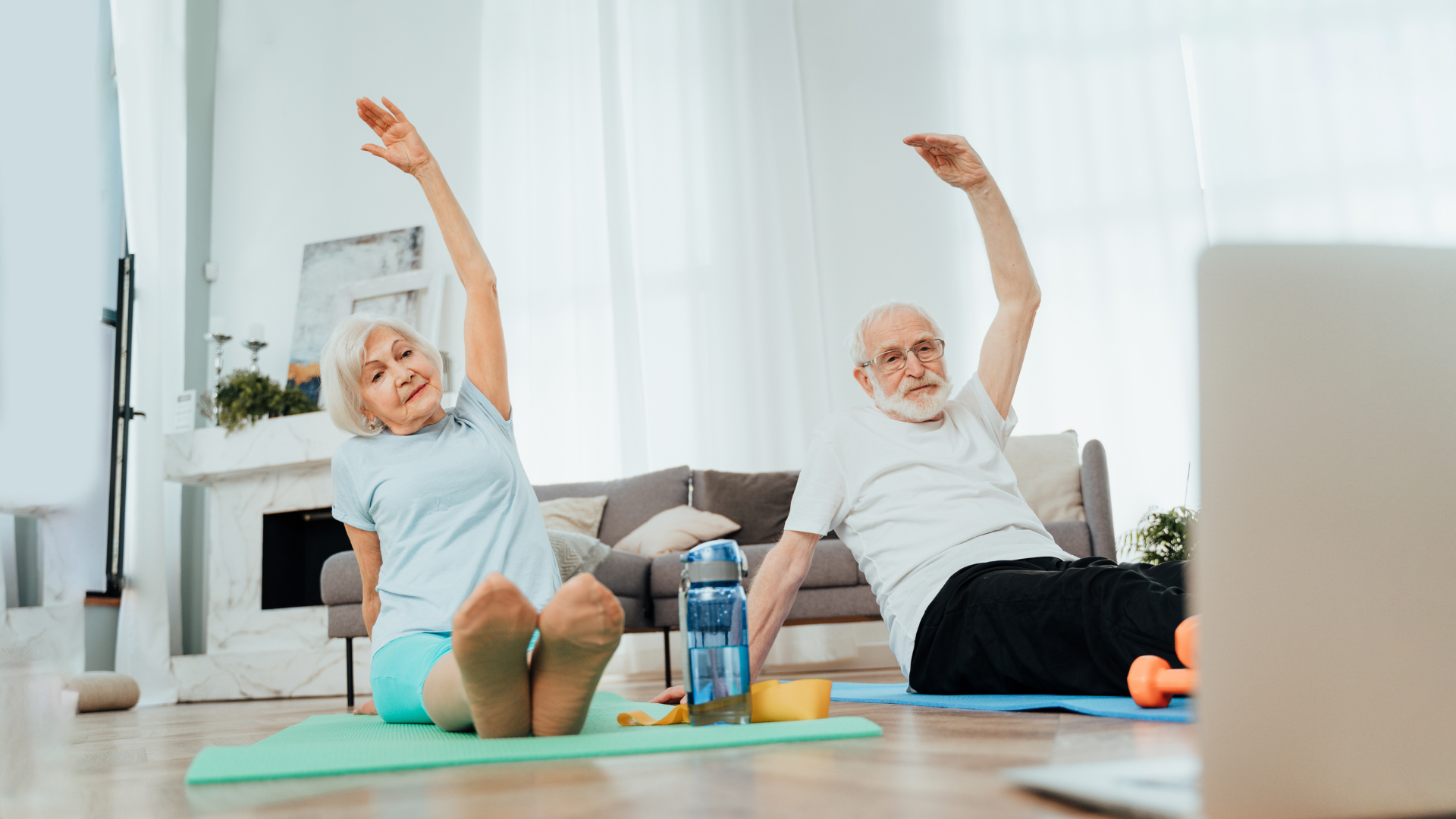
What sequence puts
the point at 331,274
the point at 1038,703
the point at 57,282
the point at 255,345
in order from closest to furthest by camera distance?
the point at 1038,703 → the point at 57,282 → the point at 255,345 → the point at 331,274

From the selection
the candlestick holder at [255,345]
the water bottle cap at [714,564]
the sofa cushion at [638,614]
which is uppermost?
the candlestick holder at [255,345]

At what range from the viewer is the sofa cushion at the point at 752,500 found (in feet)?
13.4

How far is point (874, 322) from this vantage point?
6.57 feet

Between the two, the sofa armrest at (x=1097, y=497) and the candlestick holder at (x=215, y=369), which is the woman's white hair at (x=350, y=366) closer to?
the sofa armrest at (x=1097, y=497)

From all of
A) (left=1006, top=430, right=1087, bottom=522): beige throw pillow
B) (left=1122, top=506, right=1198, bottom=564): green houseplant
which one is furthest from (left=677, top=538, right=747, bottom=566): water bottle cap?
(left=1122, top=506, right=1198, bottom=564): green houseplant

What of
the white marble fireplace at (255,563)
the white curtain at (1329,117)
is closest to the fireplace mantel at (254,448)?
the white marble fireplace at (255,563)

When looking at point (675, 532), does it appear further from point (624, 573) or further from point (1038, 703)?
point (1038, 703)

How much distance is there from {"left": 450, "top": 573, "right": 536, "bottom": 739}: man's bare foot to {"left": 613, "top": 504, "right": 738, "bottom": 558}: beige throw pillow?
252 centimetres

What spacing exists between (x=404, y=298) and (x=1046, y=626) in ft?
14.4

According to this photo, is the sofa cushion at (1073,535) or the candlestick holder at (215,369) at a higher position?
the candlestick holder at (215,369)

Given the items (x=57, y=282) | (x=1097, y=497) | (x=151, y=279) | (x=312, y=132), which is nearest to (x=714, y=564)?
(x=1097, y=497)

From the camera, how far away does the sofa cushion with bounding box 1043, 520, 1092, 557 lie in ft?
11.2

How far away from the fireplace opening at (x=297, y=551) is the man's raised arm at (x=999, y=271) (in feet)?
12.0

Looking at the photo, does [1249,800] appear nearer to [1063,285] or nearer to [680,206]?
[1063,285]
